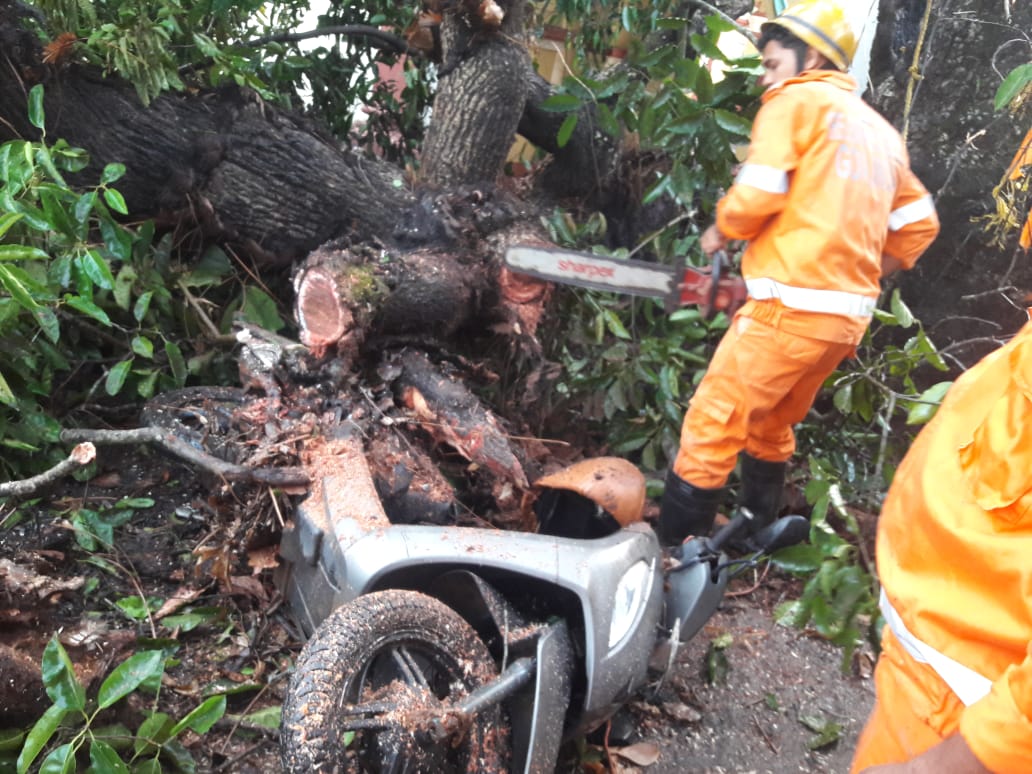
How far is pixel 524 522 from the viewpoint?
2385mm

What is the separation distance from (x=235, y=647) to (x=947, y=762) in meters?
1.77

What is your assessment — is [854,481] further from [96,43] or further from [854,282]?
[96,43]

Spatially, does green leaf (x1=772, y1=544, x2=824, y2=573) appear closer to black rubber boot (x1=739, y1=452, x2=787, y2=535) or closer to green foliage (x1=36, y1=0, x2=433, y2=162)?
black rubber boot (x1=739, y1=452, x2=787, y2=535)

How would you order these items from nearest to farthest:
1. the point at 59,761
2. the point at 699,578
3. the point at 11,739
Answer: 1. the point at 59,761
2. the point at 11,739
3. the point at 699,578

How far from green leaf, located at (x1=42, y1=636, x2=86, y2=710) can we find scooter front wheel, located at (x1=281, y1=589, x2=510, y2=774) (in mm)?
426

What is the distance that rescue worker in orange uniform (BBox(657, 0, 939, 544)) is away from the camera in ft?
7.45

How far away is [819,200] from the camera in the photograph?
2.27m

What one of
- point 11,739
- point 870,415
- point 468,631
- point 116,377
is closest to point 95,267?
point 116,377

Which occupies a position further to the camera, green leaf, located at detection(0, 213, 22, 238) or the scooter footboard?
green leaf, located at detection(0, 213, 22, 238)

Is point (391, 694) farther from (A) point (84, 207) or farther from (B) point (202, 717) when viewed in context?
(A) point (84, 207)

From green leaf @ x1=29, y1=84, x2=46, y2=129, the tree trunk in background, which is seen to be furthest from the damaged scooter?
the tree trunk in background

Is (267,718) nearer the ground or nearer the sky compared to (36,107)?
nearer the ground

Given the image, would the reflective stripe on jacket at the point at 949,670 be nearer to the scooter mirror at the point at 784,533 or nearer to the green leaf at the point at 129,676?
the scooter mirror at the point at 784,533

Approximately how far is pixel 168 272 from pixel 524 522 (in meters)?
1.73
